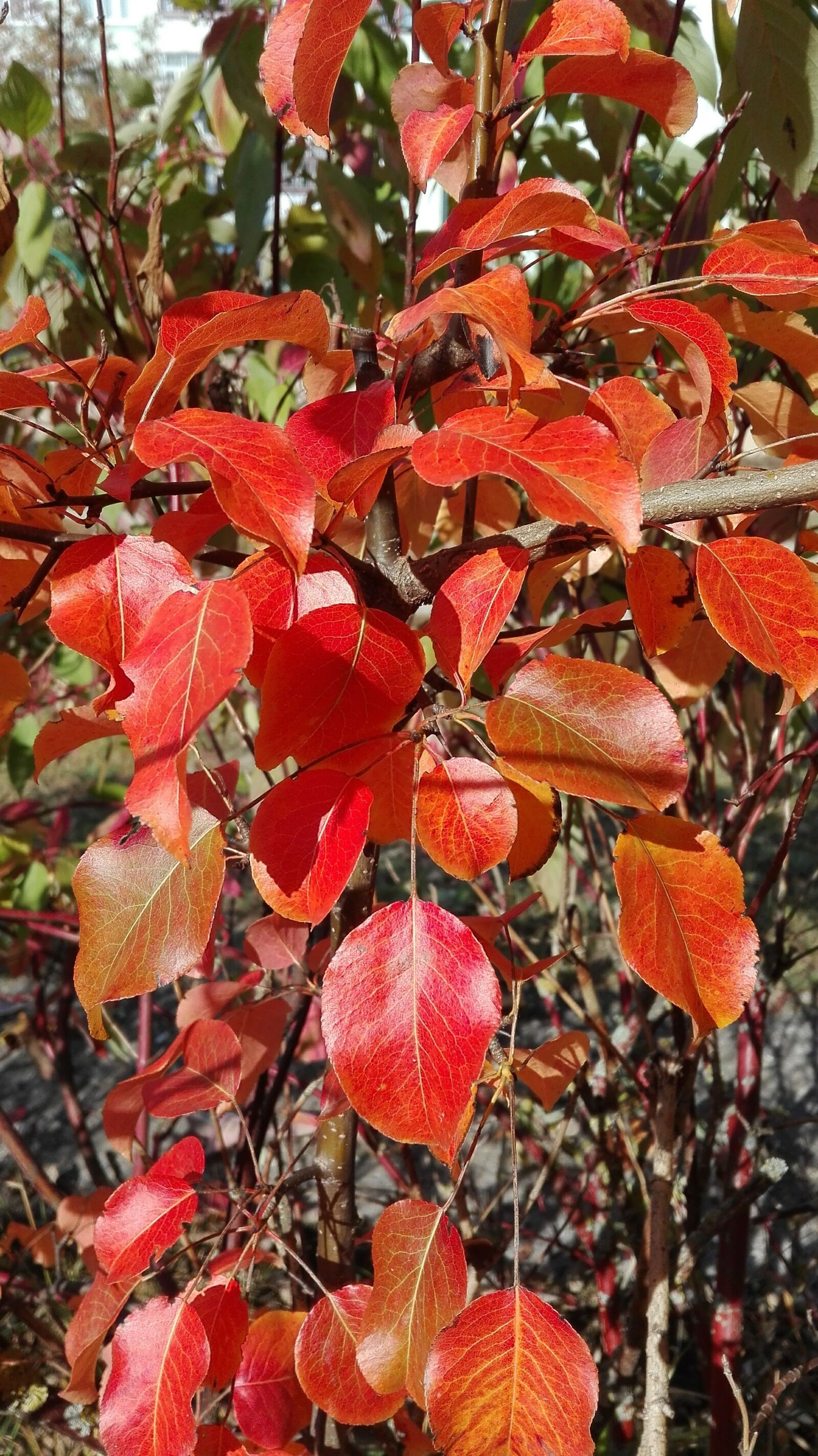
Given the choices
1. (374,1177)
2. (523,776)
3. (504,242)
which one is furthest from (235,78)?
(374,1177)

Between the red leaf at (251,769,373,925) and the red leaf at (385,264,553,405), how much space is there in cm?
14

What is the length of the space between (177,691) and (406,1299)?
318 millimetres

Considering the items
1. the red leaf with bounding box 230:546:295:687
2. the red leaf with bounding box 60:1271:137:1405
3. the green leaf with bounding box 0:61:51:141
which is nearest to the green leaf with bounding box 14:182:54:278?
the green leaf with bounding box 0:61:51:141

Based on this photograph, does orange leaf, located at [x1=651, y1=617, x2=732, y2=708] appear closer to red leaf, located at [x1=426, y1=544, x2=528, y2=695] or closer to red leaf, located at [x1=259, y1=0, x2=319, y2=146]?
red leaf, located at [x1=426, y1=544, x2=528, y2=695]

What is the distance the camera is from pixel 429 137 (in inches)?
17.4

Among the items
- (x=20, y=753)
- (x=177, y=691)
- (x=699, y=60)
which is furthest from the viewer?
(x=20, y=753)

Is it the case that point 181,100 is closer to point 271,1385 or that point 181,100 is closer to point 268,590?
point 268,590

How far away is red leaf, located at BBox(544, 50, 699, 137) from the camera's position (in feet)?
1.48

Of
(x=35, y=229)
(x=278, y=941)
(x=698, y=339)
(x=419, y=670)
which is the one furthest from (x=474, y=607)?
(x=35, y=229)

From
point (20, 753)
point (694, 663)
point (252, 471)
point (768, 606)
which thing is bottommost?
point (20, 753)

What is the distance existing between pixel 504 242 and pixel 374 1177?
168 centimetres

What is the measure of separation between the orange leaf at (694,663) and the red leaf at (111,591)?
0.31 m

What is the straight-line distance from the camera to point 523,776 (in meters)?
0.43

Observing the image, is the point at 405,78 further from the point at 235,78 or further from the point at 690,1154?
the point at 690,1154
